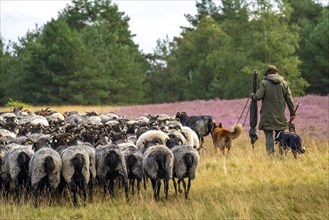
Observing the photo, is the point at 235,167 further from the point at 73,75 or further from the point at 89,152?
the point at 73,75

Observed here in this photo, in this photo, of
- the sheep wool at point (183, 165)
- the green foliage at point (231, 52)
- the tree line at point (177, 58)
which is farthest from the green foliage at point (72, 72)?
the sheep wool at point (183, 165)

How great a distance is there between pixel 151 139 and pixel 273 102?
15.0 feet

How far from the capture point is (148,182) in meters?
13.7

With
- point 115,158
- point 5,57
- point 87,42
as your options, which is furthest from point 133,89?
point 115,158

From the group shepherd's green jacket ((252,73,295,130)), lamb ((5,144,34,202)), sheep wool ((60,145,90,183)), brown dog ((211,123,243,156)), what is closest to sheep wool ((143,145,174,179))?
sheep wool ((60,145,90,183))

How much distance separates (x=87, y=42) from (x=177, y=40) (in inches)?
975

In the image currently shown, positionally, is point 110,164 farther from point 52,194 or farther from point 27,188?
point 27,188

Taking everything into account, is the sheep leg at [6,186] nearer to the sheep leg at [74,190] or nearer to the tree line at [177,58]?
the sheep leg at [74,190]

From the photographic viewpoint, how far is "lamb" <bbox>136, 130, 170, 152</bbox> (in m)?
12.6

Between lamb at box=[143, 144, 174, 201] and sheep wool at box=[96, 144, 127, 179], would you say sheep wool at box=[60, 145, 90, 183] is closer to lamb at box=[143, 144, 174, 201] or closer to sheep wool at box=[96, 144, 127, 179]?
sheep wool at box=[96, 144, 127, 179]

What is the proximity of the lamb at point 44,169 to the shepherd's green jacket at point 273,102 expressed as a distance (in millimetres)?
7033

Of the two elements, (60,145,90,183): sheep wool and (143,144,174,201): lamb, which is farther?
(143,144,174,201): lamb

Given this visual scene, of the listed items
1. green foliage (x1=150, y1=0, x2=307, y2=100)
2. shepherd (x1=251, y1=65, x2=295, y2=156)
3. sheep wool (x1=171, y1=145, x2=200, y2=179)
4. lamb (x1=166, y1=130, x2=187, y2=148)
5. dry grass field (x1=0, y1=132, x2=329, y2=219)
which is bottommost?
dry grass field (x1=0, y1=132, x2=329, y2=219)

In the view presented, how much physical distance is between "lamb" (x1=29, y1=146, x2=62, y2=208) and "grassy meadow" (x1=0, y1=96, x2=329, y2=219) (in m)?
0.43
